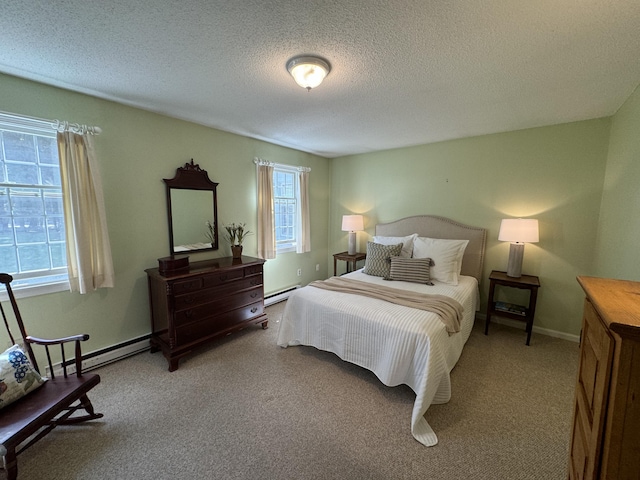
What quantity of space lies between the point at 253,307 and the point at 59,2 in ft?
8.85

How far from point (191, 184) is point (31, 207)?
4.17 ft

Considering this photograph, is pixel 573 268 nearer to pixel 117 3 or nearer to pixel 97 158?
pixel 117 3

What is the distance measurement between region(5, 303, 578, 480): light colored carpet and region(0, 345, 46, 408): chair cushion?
395 mm

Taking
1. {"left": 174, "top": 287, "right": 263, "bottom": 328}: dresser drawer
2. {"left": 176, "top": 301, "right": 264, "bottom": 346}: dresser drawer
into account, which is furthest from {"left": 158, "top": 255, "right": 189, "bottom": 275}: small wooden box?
{"left": 176, "top": 301, "right": 264, "bottom": 346}: dresser drawer

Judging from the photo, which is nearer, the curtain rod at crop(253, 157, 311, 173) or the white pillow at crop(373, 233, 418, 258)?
the white pillow at crop(373, 233, 418, 258)

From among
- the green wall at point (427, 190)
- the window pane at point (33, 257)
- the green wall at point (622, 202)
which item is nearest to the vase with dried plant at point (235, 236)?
the green wall at point (427, 190)

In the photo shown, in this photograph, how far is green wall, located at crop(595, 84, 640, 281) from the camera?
6.37ft

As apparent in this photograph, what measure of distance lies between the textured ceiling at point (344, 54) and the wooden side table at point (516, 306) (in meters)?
1.74

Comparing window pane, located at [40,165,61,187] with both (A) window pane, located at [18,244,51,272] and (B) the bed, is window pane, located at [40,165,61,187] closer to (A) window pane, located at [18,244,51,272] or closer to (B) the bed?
(A) window pane, located at [18,244,51,272]

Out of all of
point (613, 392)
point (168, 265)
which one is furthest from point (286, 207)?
point (613, 392)

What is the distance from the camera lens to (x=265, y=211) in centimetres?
364

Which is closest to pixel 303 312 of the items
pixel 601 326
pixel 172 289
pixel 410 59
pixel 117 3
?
pixel 172 289

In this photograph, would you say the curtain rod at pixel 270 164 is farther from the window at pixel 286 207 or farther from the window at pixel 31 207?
the window at pixel 31 207

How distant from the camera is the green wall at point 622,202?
1.94 metres
